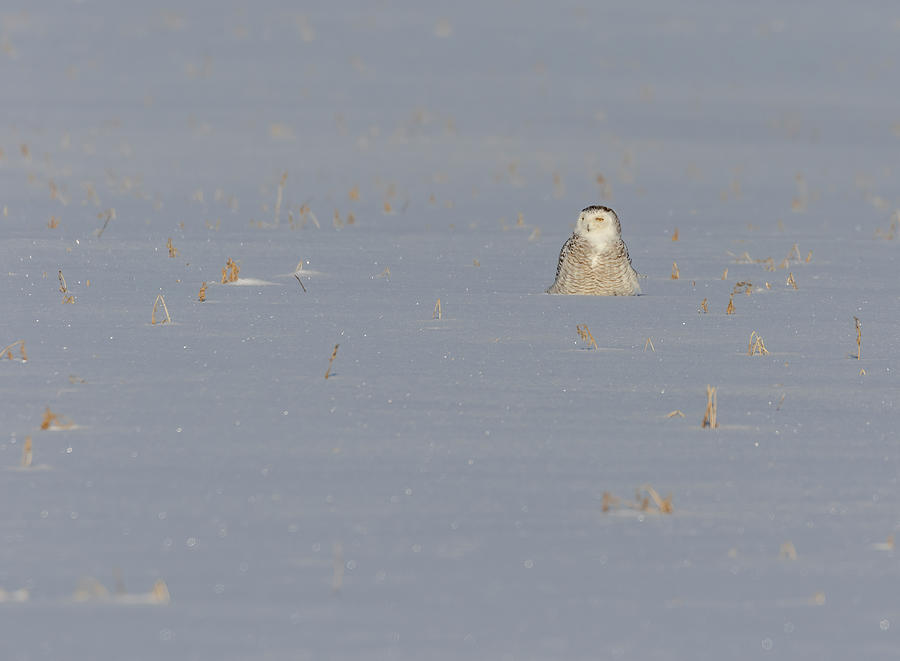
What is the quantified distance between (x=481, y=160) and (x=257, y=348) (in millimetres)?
10681

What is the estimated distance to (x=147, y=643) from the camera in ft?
10.7

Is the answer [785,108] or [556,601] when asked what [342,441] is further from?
[785,108]

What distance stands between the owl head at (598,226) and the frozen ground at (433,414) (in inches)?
14.9

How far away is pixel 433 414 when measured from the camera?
5.40 meters

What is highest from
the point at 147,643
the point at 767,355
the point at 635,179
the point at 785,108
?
the point at 785,108

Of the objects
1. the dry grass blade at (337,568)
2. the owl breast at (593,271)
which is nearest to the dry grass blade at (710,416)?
the dry grass blade at (337,568)

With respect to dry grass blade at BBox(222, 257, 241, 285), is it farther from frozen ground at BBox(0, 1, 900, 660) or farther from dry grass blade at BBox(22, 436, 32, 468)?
dry grass blade at BBox(22, 436, 32, 468)

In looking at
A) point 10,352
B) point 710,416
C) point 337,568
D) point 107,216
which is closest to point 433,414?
point 710,416

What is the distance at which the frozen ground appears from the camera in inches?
138

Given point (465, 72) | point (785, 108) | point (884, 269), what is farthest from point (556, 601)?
point (465, 72)

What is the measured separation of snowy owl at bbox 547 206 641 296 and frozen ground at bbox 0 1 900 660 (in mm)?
184

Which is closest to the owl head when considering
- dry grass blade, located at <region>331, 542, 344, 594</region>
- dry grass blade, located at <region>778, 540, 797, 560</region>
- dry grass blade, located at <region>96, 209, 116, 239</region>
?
dry grass blade, located at <region>96, 209, 116, 239</region>

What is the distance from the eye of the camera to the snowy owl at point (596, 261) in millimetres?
8562

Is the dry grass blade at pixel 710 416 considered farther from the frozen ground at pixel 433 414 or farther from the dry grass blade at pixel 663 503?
the dry grass blade at pixel 663 503
